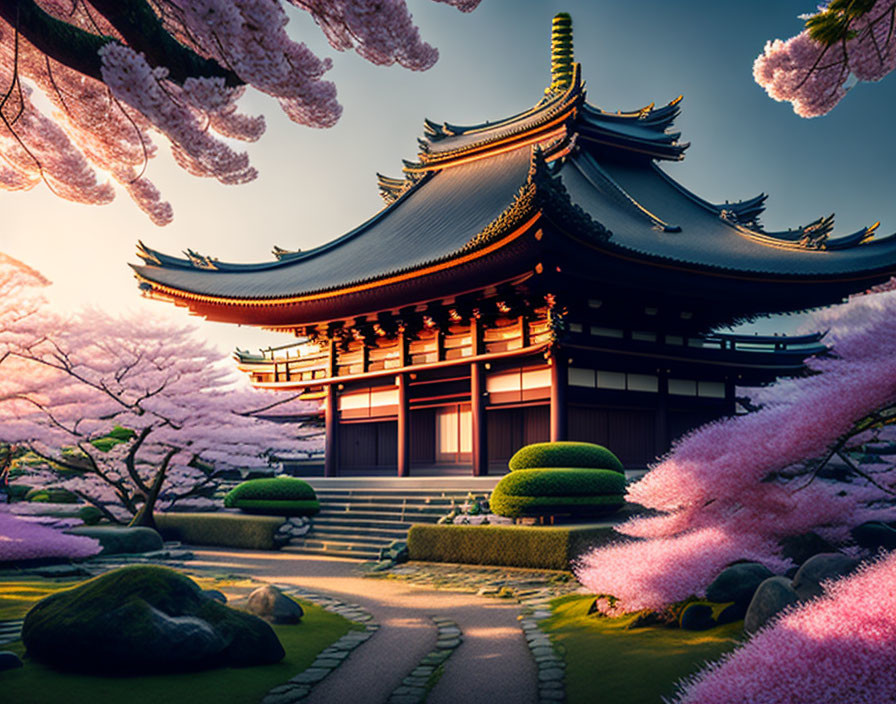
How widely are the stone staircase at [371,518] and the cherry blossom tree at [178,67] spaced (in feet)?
39.7

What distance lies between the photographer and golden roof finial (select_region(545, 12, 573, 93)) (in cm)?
3528

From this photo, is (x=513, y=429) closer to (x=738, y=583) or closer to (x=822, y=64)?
(x=738, y=583)

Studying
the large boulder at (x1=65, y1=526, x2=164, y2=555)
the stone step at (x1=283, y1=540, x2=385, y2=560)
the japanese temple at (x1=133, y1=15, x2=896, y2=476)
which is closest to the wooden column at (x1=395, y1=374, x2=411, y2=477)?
the japanese temple at (x1=133, y1=15, x2=896, y2=476)

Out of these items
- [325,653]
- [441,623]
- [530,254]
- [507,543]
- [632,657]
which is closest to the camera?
[632,657]

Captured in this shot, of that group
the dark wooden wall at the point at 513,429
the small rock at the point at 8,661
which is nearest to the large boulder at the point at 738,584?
the small rock at the point at 8,661

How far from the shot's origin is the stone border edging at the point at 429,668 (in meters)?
6.50

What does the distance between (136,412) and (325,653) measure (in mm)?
13870

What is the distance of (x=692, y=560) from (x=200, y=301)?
21966 mm

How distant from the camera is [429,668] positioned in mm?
7453

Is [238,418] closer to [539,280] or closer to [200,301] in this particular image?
[200,301]

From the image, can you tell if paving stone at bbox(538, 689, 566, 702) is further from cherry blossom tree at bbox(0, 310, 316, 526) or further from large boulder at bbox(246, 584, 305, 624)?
cherry blossom tree at bbox(0, 310, 316, 526)

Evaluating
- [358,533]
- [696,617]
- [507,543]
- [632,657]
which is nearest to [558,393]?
[507,543]

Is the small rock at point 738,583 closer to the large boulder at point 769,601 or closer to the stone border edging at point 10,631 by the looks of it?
the large boulder at point 769,601

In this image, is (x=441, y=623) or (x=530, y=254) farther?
(x=530, y=254)
